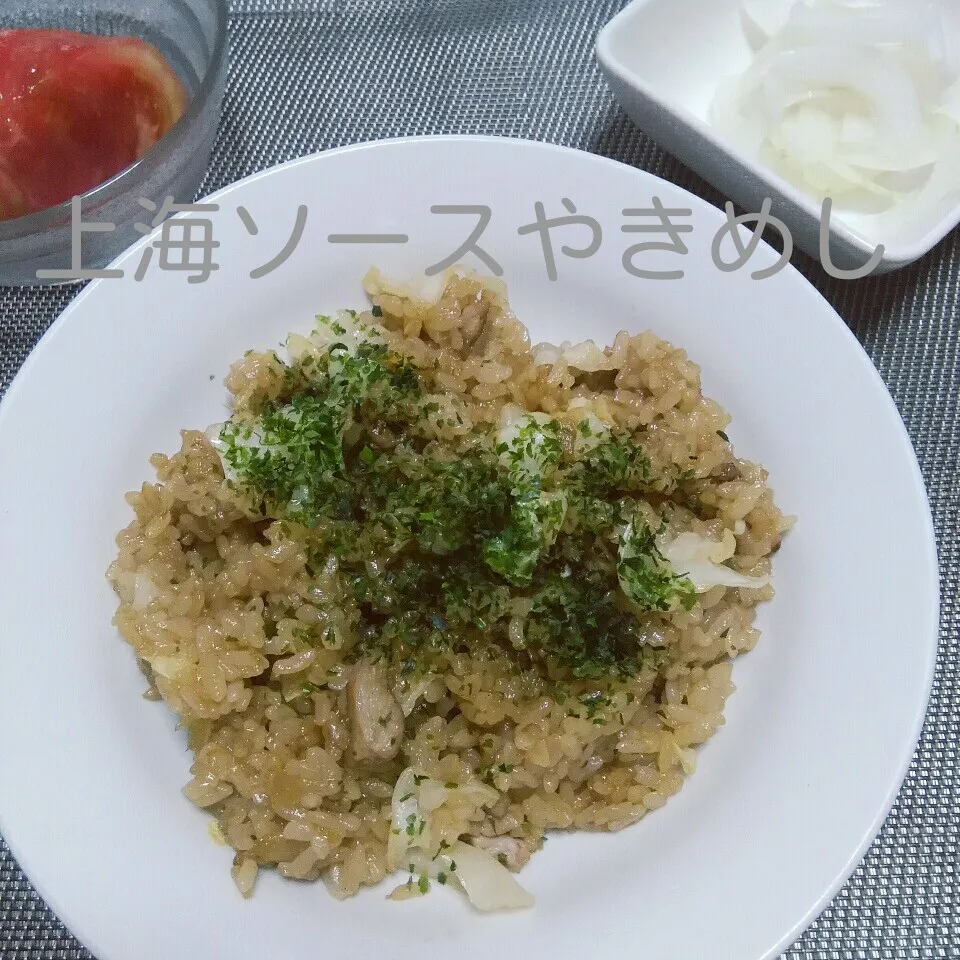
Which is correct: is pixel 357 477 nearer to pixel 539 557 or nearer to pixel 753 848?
pixel 539 557

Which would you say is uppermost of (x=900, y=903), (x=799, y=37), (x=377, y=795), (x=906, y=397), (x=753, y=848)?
(x=799, y=37)

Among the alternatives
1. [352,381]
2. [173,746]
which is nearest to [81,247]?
[352,381]

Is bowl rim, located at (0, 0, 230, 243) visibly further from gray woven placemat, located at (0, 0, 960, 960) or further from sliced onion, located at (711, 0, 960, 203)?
sliced onion, located at (711, 0, 960, 203)

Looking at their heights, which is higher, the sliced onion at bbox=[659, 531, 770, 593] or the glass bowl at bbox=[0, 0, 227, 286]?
the glass bowl at bbox=[0, 0, 227, 286]

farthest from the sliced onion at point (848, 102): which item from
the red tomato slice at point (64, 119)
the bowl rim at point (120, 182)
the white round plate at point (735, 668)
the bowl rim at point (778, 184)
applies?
the red tomato slice at point (64, 119)

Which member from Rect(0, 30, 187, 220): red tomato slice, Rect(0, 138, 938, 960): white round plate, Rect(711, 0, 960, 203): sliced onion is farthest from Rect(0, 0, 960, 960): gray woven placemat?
Rect(0, 138, 938, 960): white round plate

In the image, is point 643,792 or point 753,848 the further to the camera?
point 643,792

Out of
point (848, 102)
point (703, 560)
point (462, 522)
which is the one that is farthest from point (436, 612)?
point (848, 102)

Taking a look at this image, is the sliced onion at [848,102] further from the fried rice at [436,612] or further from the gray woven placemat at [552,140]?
the fried rice at [436,612]
